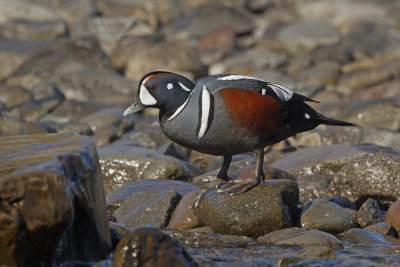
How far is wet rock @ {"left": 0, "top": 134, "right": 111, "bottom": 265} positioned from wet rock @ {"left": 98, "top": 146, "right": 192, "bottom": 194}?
3.76m

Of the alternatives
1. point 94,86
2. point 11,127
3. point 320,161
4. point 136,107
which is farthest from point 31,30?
point 136,107

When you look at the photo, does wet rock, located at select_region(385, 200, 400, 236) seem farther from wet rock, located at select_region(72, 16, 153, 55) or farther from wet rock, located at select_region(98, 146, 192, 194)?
wet rock, located at select_region(72, 16, 153, 55)

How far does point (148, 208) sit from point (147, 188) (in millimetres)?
653

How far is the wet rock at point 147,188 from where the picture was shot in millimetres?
7141

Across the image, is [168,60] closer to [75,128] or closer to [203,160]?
[75,128]

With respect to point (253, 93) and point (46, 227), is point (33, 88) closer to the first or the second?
point (253, 93)

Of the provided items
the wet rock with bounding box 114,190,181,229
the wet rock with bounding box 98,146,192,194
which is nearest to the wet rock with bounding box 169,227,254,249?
the wet rock with bounding box 114,190,181,229

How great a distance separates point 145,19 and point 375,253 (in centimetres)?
2194

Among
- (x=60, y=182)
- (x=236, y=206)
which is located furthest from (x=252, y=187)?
(x=60, y=182)

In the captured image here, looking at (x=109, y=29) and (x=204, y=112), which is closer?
(x=204, y=112)

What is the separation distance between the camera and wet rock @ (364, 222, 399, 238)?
623cm

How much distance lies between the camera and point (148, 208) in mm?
6688

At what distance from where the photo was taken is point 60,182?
13.3 ft

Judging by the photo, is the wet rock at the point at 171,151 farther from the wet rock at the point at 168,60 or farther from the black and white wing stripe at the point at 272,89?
the wet rock at the point at 168,60
